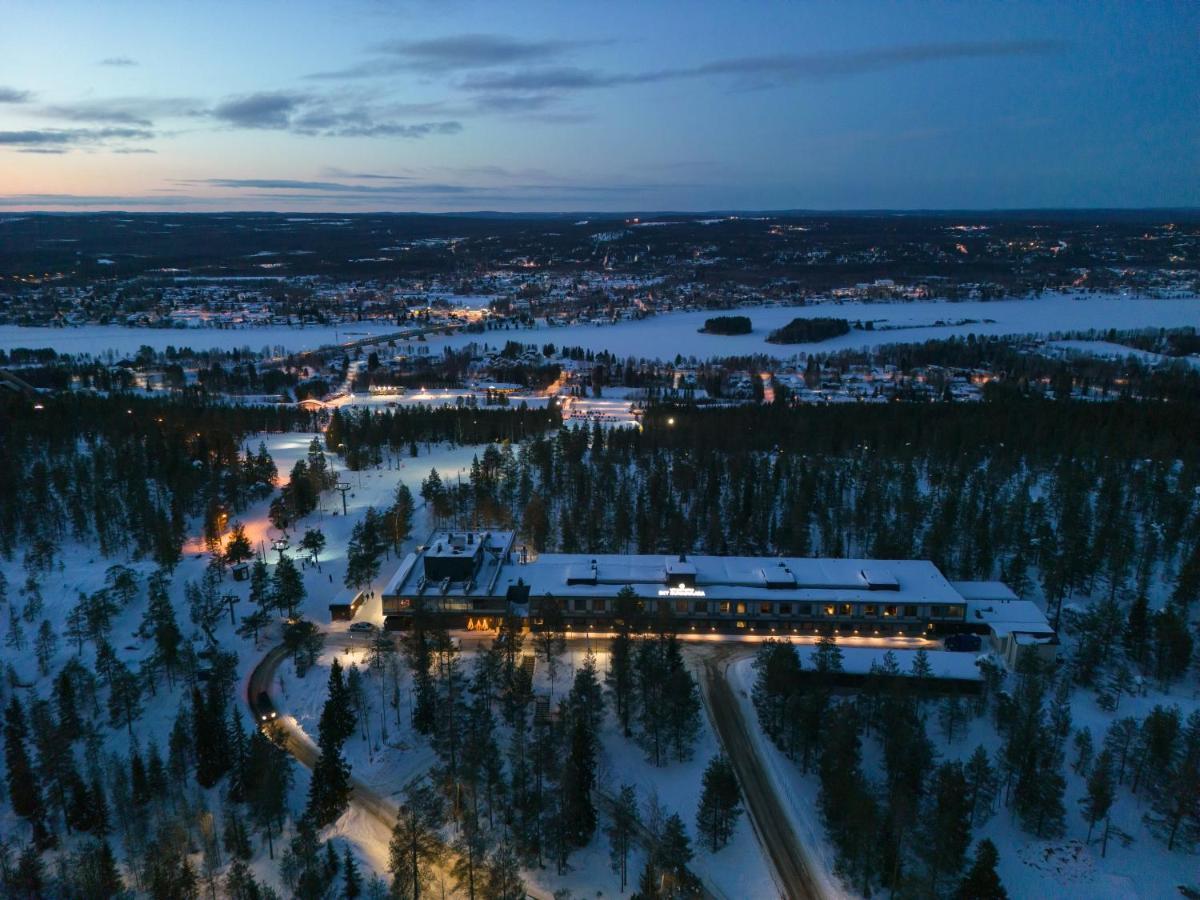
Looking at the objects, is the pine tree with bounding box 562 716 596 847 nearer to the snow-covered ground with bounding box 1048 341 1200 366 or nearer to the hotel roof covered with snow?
the hotel roof covered with snow

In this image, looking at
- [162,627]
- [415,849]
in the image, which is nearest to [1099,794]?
[415,849]

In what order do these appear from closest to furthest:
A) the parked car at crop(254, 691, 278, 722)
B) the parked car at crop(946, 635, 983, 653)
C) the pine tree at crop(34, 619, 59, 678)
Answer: the parked car at crop(254, 691, 278, 722)
the pine tree at crop(34, 619, 59, 678)
the parked car at crop(946, 635, 983, 653)

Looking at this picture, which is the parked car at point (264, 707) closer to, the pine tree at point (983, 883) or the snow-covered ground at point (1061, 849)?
the snow-covered ground at point (1061, 849)

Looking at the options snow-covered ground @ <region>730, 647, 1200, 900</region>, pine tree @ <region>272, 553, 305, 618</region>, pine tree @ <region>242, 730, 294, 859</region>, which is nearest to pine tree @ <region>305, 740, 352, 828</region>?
pine tree @ <region>242, 730, 294, 859</region>

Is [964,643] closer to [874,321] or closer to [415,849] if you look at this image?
[415,849]

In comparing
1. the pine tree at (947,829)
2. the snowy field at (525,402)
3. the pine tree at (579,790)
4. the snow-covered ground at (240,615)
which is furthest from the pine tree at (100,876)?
the snowy field at (525,402)

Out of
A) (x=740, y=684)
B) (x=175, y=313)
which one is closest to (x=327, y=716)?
(x=740, y=684)

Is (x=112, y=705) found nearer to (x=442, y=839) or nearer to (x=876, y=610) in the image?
(x=442, y=839)

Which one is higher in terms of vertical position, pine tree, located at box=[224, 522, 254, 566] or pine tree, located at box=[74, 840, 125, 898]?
pine tree, located at box=[224, 522, 254, 566]
